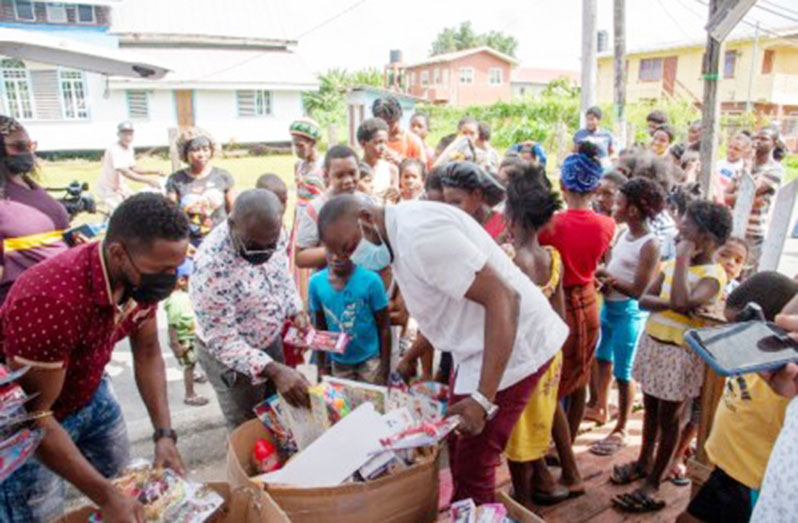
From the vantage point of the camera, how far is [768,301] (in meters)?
1.91

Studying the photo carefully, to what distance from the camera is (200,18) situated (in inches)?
930

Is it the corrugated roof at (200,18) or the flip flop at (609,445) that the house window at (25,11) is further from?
the flip flop at (609,445)

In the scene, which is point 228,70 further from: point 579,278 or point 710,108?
point 579,278

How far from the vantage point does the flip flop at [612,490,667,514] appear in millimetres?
2617

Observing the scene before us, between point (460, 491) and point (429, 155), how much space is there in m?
5.08

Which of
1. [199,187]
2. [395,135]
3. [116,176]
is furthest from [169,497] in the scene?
[116,176]

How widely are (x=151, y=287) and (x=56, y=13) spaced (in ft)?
77.0

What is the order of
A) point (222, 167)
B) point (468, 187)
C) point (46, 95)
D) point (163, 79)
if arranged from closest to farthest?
point (468, 187)
point (222, 167)
point (163, 79)
point (46, 95)

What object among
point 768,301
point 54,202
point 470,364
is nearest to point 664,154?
point 768,301

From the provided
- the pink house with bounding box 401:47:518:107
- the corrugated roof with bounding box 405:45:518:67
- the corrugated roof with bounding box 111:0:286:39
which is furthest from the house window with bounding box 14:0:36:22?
the corrugated roof with bounding box 405:45:518:67

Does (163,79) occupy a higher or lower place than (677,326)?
higher

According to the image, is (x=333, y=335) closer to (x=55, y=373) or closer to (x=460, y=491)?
(x=460, y=491)

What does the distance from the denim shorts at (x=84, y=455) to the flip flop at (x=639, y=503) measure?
2.19 m

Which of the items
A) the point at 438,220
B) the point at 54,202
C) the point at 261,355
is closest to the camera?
the point at 438,220
